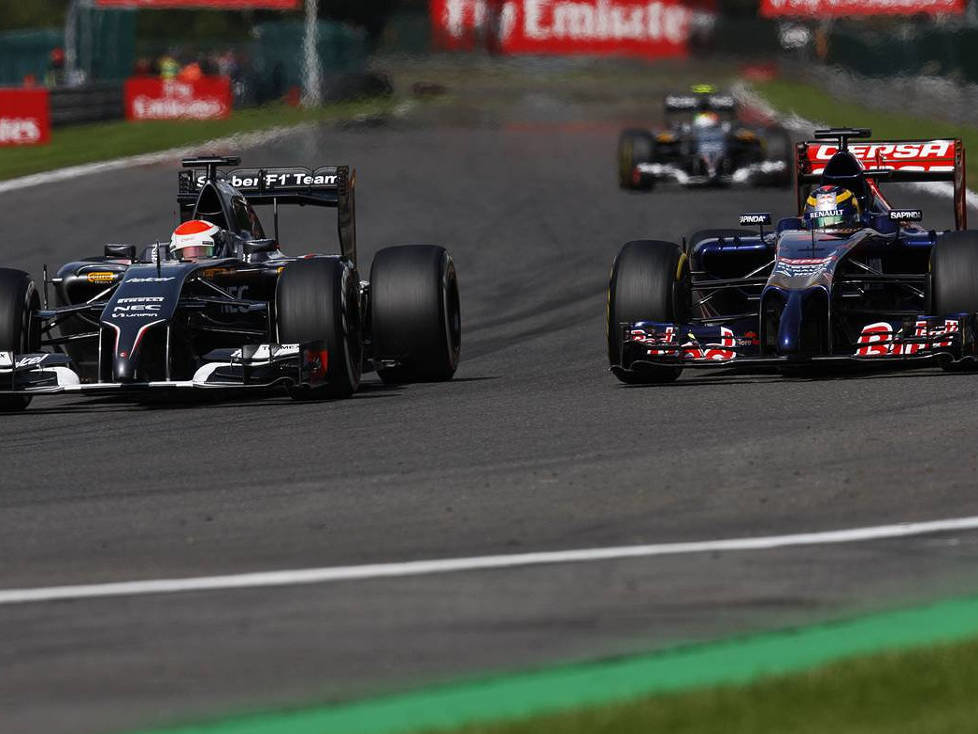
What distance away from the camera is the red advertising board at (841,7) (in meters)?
63.1

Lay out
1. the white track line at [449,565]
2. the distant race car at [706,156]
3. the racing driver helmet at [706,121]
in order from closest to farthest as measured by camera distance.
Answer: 1. the white track line at [449,565]
2. the distant race car at [706,156]
3. the racing driver helmet at [706,121]

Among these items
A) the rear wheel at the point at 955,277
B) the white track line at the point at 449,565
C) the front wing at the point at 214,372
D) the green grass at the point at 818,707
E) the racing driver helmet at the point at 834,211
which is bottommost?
the front wing at the point at 214,372

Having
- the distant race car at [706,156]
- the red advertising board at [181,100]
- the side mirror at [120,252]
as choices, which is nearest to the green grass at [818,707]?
the side mirror at [120,252]

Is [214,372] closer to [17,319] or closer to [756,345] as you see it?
[17,319]

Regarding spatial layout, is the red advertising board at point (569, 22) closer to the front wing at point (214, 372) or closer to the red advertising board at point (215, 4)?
the red advertising board at point (215, 4)

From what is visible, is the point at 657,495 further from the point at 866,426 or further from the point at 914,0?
the point at 914,0

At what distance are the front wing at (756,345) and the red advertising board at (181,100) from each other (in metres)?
36.2

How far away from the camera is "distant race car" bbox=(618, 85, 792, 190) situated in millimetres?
28969

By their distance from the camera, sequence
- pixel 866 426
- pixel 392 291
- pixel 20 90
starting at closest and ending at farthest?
pixel 866 426
pixel 392 291
pixel 20 90

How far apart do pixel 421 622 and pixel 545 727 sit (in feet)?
4.00

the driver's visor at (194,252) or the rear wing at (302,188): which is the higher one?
the rear wing at (302,188)

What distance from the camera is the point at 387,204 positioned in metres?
28.8

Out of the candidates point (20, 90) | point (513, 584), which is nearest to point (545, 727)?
point (513, 584)

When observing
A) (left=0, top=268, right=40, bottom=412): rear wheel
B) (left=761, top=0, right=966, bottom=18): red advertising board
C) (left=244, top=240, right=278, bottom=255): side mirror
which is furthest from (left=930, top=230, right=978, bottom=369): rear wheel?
(left=761, top=0, right=966, bottom=18): red advertising board
